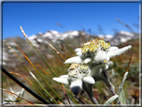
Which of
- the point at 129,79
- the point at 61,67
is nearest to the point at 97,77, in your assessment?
the point at 129,79

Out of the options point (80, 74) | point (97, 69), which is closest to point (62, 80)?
point (80, 74)

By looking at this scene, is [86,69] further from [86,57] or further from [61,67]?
[61,67]

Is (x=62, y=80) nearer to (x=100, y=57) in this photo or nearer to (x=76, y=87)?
(x=76, y=87)

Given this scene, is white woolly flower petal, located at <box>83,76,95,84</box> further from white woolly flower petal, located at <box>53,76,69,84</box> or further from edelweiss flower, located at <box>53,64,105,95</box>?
white woolly flower petal, located at <box>53,76,69,84</box>

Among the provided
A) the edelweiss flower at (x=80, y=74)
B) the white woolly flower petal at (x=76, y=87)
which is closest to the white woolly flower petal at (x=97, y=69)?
the edelweiss flower at (x=80, y=74)

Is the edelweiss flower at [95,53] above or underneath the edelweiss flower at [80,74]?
above

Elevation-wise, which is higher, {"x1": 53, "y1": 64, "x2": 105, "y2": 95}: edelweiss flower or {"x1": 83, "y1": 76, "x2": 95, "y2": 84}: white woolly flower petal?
{"x1": 53, "y1": 64, "x2": 105, "y2": 95}: edelweiss flower

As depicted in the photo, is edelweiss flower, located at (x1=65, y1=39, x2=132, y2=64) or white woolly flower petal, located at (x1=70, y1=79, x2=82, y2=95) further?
edelweiss flower, located at (x1=65, y1=39, x2=132, y2=64)

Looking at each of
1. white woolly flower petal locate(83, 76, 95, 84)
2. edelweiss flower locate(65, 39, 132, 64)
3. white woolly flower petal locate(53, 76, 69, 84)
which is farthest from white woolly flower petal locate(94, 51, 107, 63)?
white woolly flower petal locate(53, 76, 69, 84)

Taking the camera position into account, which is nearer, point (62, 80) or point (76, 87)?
point (76, 87)

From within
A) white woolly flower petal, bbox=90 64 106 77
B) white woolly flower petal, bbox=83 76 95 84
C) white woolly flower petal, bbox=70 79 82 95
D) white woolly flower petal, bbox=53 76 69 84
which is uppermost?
white woolly flower petal, bbox=90 64 106 77

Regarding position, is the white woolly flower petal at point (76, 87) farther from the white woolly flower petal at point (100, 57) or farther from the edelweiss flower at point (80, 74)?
the white woolly flower petal at point (100, 57)

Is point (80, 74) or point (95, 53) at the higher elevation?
point (95, 53)
